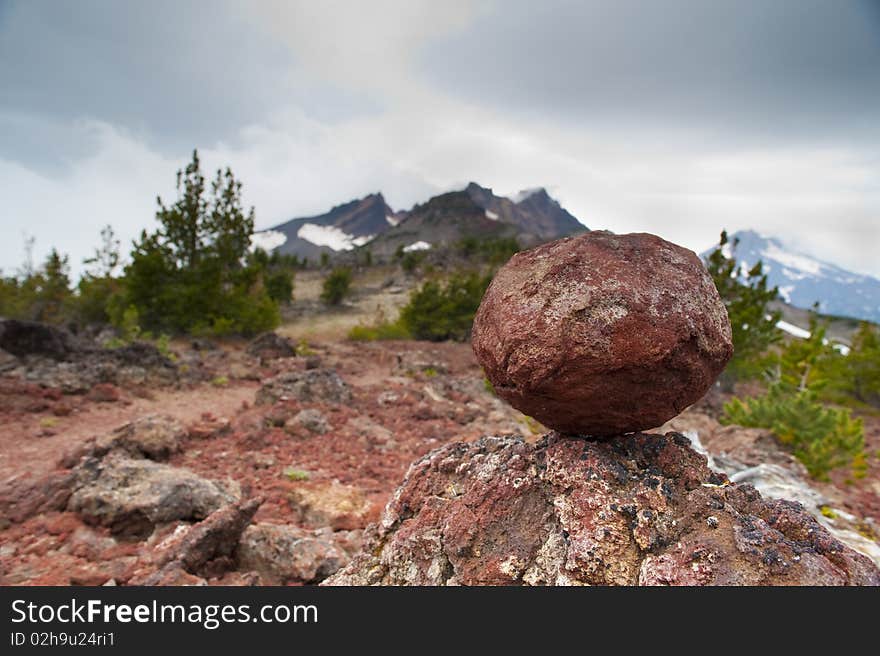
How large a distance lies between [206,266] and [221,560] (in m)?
22.8

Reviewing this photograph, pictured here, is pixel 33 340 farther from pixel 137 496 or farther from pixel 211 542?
pixel 211 542

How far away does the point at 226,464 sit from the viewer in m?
8.58

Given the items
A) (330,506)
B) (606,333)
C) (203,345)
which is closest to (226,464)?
(330,506)

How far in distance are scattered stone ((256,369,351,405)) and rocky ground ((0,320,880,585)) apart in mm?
51

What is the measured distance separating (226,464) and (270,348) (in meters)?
12.6

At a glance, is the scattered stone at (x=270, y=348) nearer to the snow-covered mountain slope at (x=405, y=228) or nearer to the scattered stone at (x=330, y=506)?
the scattered stone at (x=330, y=506)

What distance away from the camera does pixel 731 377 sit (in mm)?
20938

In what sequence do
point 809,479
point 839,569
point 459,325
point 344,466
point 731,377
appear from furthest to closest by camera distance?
point 459,325
point 731,377
point 809,479
point 344,466
point 839,569

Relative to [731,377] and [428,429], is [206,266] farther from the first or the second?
[731,377]

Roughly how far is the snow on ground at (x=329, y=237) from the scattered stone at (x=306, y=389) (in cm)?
11815

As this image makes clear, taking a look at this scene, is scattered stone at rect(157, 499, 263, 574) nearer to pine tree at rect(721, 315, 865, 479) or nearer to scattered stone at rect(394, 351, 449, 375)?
pine tree at rect(721, 315, 865, 479)

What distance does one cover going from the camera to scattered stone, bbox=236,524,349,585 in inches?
198

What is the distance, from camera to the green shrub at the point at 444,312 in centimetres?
2825

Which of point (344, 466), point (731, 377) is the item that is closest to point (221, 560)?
point (344, 466)
